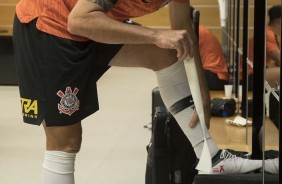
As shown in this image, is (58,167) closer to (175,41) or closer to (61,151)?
(61,151)

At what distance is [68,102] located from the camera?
1889mm

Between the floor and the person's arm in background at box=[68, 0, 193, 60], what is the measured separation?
1263 mm

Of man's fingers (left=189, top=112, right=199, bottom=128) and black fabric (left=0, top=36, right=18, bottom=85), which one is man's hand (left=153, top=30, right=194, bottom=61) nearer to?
man's fingers (left=189, top=112, right=199, bottom=128)

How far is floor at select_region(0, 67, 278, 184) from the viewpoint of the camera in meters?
3.39

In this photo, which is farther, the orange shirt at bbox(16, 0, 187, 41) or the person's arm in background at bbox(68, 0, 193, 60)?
the orange shirt at bbox(16, 0, 187, 41)

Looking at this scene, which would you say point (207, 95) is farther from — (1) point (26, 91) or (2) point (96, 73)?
(1) point (26, 91)

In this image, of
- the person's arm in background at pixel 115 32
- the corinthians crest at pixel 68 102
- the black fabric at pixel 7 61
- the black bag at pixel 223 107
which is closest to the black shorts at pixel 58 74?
the corinthians crest at pixel 68 102

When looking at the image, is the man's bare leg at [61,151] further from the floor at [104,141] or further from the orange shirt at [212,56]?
the orange shirt at [212,56]

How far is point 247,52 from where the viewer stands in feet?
11.0

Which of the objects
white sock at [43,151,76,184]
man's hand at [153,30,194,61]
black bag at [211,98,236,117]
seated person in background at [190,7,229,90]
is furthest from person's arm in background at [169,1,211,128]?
seated person in background at [190,7,229,90]

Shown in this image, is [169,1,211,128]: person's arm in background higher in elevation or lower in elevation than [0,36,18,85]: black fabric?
higher

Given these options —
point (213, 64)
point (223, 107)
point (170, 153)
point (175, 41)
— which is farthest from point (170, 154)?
point (213, 64)

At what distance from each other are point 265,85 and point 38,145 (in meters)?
2.48

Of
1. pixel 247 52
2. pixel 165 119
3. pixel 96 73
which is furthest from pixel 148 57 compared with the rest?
pixel 247 52
